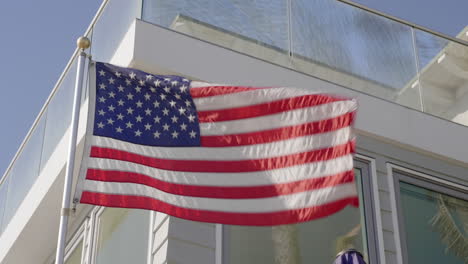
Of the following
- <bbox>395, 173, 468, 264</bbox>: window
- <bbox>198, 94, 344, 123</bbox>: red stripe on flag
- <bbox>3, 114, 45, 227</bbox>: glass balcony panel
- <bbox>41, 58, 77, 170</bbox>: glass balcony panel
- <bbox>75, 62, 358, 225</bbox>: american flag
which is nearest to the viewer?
<bbox>75, 62, 358, 225</bbox>: american flag

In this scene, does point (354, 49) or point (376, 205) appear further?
point (354, 49)

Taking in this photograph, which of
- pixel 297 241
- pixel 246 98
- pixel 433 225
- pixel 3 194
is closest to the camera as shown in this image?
pixel 246 98

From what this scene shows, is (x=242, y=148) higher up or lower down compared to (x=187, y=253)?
higher up

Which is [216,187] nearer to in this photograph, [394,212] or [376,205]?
[376,205]

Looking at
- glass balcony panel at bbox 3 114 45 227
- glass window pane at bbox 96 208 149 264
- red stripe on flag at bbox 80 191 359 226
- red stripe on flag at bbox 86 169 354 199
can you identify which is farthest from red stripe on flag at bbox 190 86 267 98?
glass balcony panel at bbox 3 114 45 227

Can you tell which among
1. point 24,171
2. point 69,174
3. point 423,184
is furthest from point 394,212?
point 24,171

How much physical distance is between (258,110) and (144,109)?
2.76ft

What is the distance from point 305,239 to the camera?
8.72m

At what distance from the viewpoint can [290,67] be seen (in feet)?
31.7

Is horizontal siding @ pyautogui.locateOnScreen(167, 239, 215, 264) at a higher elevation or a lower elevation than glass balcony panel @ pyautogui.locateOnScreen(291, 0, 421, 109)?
lower

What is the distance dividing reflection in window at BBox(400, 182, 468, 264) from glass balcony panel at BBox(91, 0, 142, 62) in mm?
2923

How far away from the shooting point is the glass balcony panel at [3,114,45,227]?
38.5ft

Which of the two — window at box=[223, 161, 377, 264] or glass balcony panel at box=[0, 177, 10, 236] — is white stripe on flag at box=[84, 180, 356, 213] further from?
glass balcony panel at box=[0, 177, 10, 236]

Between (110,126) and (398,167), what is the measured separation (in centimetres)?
324
